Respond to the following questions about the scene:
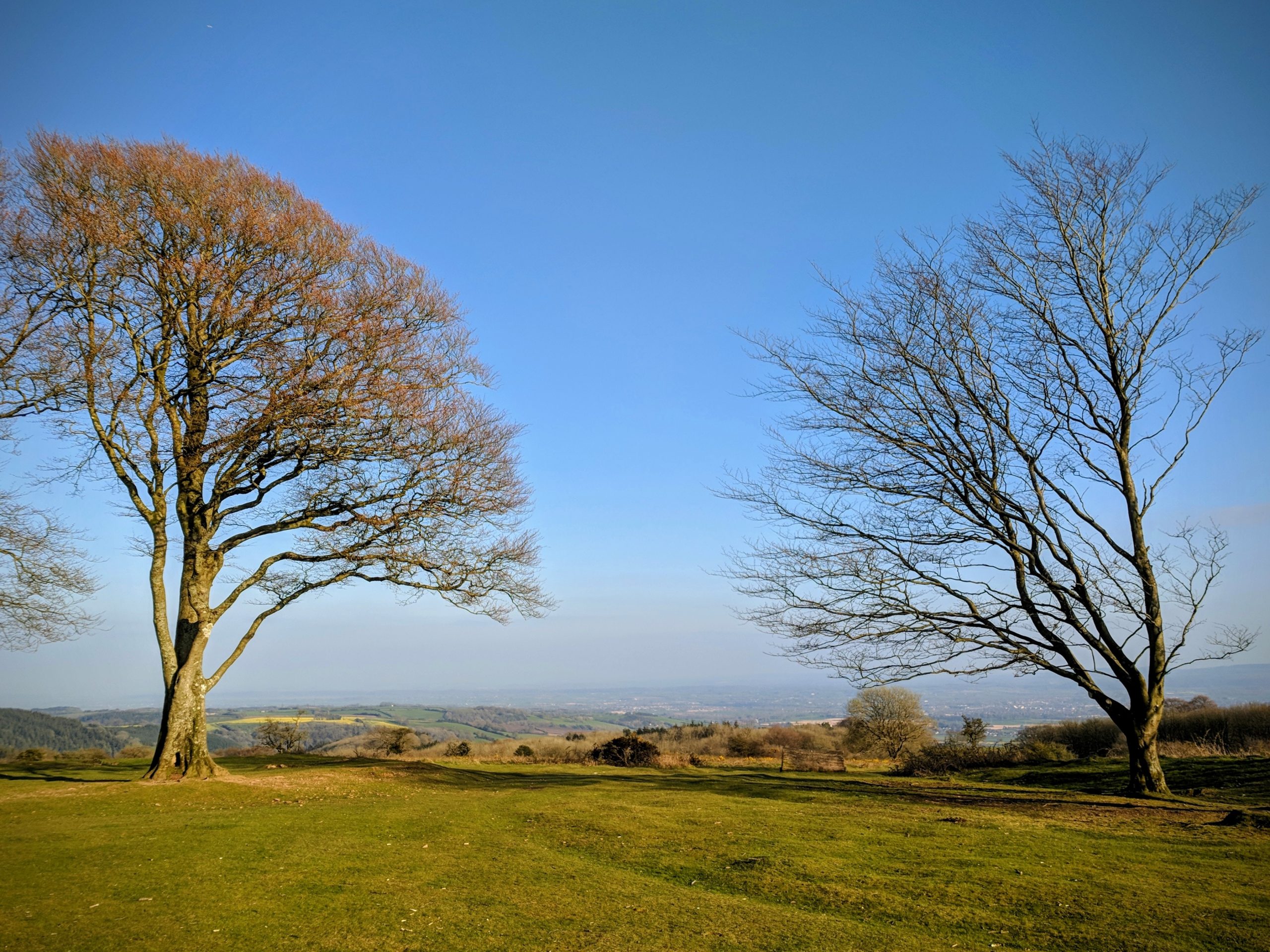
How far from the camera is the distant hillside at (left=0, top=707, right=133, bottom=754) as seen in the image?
33.3 metres

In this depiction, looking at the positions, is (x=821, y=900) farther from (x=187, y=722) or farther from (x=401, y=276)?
(x=401, y=276)

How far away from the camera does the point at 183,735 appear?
42.0ft

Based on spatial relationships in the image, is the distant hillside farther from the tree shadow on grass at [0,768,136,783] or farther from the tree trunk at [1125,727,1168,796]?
the tree trunk at [1125,727,1168,796]

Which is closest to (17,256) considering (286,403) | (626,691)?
(286,403)

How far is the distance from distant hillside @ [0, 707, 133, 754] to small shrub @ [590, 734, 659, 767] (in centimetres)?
2305

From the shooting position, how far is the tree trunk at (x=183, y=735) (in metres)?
12.7

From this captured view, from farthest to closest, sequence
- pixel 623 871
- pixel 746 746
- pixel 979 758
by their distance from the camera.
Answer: pixel 746 746, pixel 979 758, pixel 623 871

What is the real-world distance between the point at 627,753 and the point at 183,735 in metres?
13.3

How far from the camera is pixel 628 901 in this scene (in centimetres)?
595

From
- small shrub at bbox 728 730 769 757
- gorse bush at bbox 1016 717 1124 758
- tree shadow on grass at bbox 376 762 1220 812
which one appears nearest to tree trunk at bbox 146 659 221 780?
tree shadow on grass at bbox 376 762 1220 812

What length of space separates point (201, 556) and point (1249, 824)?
657 inches

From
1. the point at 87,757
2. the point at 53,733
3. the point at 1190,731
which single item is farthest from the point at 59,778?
the point at 53,733

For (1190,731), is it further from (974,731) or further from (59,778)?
(59,778)

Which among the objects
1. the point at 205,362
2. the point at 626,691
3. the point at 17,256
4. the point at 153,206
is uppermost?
the point at 153,206
